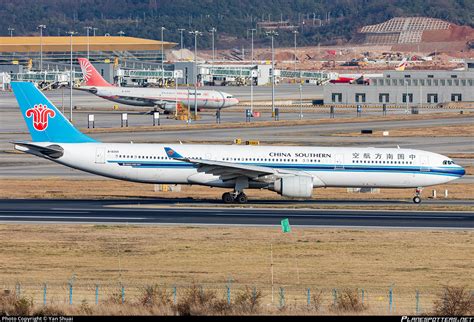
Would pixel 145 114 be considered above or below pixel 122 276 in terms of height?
above

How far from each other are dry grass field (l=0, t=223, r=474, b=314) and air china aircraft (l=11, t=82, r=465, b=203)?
10.5 meters

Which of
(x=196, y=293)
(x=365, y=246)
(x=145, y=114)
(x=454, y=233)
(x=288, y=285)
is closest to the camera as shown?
(x=196, y=293)

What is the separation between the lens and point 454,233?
179 ft

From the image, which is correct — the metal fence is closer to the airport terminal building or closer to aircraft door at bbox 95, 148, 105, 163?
aircraft door at bbox 95, 148, 105, 163

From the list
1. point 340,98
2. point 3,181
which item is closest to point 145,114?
point 340,98

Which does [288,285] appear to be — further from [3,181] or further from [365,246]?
[3,181]

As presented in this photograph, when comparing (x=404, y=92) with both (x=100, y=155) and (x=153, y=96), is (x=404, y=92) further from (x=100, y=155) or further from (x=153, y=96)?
(x=100, y=155)

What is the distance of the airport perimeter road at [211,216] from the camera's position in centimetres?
5812

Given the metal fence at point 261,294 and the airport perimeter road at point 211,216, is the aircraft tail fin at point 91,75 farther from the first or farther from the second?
the metal fence at point 261,294

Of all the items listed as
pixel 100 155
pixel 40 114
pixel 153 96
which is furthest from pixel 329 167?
pixel 153 96

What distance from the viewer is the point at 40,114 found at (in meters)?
68.1

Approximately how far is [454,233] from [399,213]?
8774 mm

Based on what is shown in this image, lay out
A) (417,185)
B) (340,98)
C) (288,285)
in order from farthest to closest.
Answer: (340,98) < (417,185) < (288,285)

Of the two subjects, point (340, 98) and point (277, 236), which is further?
point (340, 98)
